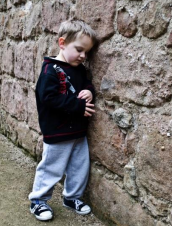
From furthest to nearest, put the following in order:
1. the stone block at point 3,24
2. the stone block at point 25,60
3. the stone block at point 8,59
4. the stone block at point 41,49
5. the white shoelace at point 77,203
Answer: the stone block at point 3,24 < the stone block at point 8,59 < the stone block at point 25,60 < the stone block at point 41,49 < the white shoelace at point 77,203

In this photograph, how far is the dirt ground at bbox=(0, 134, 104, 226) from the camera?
1.88 m

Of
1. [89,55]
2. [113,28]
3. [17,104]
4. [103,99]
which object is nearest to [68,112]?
[103,99]

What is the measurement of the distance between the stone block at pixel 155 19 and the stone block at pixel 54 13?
73 centimetres

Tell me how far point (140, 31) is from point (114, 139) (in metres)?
0.58

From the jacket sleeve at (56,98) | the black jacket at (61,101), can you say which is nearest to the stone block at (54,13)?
the black jacket at (61,101)

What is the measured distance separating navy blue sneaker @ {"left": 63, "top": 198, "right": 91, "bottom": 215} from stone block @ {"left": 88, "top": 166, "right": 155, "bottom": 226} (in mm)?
48

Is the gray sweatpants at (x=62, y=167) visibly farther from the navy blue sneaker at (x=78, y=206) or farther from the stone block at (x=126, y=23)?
the stone block at (x=126, y=23)

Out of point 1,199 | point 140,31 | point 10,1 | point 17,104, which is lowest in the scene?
point 1,199

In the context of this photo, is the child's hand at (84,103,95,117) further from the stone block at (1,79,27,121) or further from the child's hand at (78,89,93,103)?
the stone block at (1,79,27,121)

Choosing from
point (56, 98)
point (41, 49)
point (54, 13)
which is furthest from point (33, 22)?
point (56, 98)

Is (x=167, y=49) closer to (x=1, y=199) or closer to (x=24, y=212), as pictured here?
(x=24, y=212)

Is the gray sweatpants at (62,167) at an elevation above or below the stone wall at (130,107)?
below

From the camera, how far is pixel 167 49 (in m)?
1.36

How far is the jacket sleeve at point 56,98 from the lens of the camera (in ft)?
5.72
